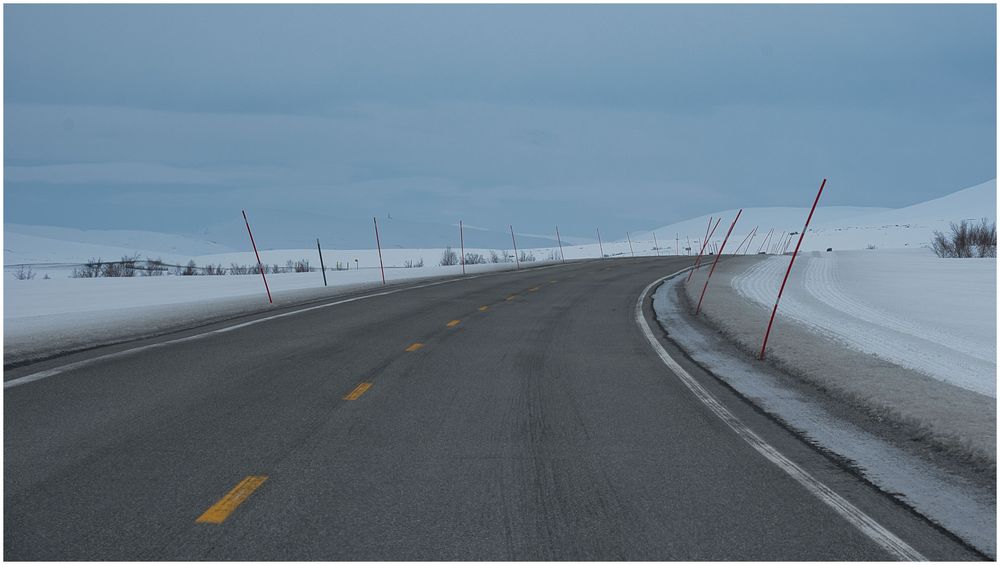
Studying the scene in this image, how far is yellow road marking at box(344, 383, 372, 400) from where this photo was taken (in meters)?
8.71

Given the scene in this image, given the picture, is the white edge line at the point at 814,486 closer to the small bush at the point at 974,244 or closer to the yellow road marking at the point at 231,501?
the yellow road marking at the point at 231,501

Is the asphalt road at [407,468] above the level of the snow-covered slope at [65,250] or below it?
below

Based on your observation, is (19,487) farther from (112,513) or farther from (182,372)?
(182,372)

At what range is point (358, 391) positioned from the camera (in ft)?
29.7

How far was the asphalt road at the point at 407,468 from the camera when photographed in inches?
182

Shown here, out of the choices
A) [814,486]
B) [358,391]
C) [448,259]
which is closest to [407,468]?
[814,486]

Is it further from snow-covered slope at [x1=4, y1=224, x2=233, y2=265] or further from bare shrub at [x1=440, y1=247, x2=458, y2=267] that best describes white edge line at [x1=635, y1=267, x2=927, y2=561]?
snow-covered slope at [x1=4, y1=224, x2=233, y2=265]

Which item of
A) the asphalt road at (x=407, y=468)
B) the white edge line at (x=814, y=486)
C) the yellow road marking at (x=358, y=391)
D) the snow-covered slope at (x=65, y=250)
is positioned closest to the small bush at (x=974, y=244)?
the asphalt road at (x=407, y=468)

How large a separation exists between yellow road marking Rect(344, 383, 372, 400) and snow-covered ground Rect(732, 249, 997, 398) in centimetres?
637

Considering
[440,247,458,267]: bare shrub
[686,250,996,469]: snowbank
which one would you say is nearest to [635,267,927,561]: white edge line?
[686,250,996,469]: snowbank

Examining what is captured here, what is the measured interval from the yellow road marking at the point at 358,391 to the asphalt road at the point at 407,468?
0.07 metres

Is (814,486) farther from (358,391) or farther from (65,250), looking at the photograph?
(65,250)

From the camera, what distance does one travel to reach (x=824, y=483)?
5.72m

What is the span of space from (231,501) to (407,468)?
4.13 feet
